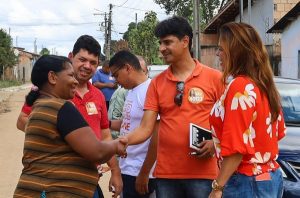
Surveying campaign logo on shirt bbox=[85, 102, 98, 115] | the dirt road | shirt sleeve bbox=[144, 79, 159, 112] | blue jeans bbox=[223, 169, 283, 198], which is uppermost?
shirt sleeve bbox=[144, 79, 159, 112]

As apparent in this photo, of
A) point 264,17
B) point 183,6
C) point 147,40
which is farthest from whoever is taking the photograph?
point 183,6

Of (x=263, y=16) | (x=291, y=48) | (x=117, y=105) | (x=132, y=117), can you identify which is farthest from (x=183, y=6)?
(x=132, y=117)

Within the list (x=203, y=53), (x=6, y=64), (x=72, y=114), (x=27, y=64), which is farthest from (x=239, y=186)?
(x=27, y=64)

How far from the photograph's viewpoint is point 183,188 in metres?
3.68

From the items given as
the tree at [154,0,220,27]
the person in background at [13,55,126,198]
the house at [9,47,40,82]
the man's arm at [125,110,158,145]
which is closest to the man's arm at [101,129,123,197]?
Answer: the man's arm at [125,110,158,145]

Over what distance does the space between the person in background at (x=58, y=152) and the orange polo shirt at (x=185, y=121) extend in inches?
28.7

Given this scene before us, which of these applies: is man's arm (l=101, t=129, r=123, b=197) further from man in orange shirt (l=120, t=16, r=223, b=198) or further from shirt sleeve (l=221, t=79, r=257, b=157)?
shirt sleeve (l=221, t=79, r=257, b=157)

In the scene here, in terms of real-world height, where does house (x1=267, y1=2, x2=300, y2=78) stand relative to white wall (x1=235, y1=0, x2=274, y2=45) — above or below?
below

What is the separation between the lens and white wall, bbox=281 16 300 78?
67.8 feet

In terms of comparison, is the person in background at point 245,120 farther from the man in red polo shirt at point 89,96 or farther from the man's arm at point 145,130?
the man in red polo shirt at point 89,96

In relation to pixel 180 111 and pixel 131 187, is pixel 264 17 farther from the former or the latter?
pixel 180 111

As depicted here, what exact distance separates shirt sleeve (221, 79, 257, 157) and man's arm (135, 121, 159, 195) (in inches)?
40.3

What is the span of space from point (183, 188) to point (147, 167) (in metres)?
0.45

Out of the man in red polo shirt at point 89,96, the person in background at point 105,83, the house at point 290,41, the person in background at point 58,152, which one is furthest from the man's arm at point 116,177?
the house at point 290,41
